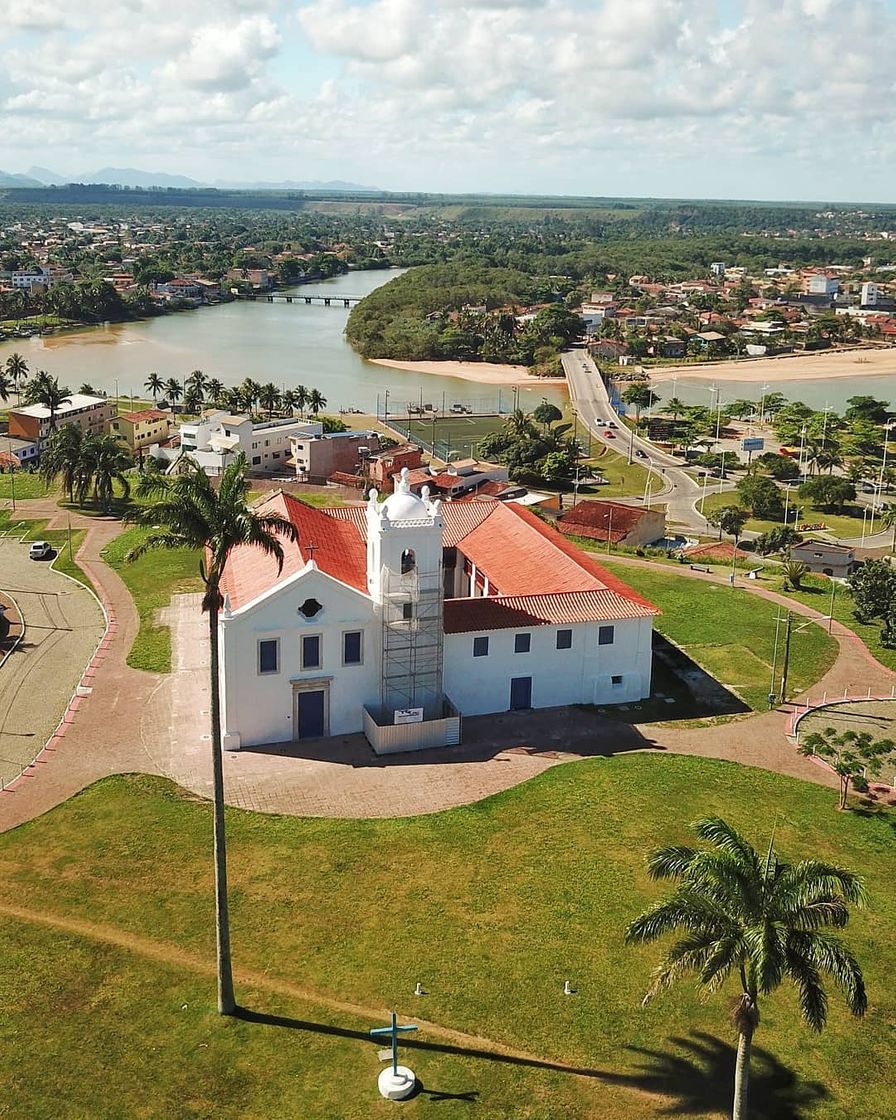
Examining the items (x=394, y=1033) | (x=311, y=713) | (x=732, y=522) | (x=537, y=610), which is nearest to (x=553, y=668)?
(x=537, y=610)

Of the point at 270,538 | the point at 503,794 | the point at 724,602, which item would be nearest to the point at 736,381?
the point at 724,602

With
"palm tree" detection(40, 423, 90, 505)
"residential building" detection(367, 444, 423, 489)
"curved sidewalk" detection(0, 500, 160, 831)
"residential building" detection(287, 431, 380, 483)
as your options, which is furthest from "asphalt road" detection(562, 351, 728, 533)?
"curved sidewalk" detection(0, 500, 160, 831)

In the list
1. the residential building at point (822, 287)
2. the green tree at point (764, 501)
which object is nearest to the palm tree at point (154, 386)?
the green tree at point (764, 501)

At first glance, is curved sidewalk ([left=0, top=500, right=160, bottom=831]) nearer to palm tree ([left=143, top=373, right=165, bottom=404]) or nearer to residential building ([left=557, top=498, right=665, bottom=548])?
residential building ([left=557, top=498, right=665, bottom=548])

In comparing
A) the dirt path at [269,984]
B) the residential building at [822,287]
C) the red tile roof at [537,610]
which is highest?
the residential building at [822,287]

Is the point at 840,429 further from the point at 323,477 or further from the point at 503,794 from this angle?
the point at 503,794

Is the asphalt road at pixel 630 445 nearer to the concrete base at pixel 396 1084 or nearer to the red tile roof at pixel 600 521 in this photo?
the red tile roof at pixel 600 521

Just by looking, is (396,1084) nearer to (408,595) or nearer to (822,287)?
(408,595)
